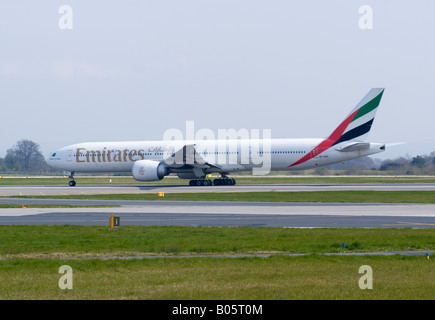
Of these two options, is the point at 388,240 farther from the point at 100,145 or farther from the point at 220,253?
the point at 100,145

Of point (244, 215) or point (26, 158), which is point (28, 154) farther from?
point (244, 215)

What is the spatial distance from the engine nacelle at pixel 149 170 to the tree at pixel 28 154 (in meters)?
122

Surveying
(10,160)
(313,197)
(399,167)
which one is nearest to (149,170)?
(313,197)

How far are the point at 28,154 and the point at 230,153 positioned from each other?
131500 millimetres

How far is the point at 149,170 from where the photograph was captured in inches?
2340

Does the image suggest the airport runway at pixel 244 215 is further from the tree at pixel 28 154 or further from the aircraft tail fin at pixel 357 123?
the tree at pixel 28 154

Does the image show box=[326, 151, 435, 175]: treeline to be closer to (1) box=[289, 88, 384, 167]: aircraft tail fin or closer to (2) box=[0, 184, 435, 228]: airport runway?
(1) box=[289, 88, 384, 167]: aircraft tail fin

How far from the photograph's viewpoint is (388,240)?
19688 millimetres

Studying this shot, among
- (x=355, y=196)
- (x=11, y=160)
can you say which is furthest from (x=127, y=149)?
(x=11, y=160)

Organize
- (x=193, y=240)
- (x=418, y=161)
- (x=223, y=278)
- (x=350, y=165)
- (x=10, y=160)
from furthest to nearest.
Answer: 1. (x=10, y=160)
2. (x=418, y=161)
3. (x=350, y=165)
4. (x=193, y=240)
5. (x=223, y=278)

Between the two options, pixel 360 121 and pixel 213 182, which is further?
pixel 213 182

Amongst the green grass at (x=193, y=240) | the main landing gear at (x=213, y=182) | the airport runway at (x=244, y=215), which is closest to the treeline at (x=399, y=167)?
the main landing gear at (x=213, y=182)

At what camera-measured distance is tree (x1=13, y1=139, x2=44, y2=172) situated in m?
176
